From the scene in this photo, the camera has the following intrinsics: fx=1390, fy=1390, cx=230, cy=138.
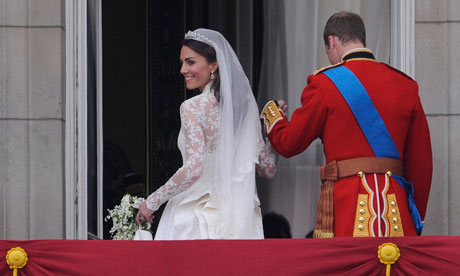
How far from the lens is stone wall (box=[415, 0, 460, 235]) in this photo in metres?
8.56

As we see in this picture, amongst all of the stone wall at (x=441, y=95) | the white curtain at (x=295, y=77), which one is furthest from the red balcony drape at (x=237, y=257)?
the white curtain at (x=295, y=77)

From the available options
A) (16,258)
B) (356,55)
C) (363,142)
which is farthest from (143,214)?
(356,55)

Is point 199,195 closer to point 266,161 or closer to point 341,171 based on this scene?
point 266,161

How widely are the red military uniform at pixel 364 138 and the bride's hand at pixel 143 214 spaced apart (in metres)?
0.82

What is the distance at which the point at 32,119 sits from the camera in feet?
28.2

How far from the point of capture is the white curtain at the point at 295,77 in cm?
948

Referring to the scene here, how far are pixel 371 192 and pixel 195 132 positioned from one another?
1.04 metres

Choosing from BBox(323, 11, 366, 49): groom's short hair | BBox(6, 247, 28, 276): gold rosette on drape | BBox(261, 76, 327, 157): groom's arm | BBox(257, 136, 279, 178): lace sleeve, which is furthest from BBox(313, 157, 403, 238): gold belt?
BBox(6, 247, 28, 276): gold rosette on drape

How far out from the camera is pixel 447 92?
8.66 metres

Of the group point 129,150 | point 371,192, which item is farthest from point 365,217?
point 129,150

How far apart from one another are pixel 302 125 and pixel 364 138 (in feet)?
1.14

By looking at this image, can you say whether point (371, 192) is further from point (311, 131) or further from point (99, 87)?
point (99, 87)

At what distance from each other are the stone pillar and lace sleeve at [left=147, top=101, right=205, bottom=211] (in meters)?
0.94

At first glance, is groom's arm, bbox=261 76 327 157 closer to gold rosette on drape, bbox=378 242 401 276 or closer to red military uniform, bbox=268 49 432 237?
red military uniform, bbox=268 49 432 237
